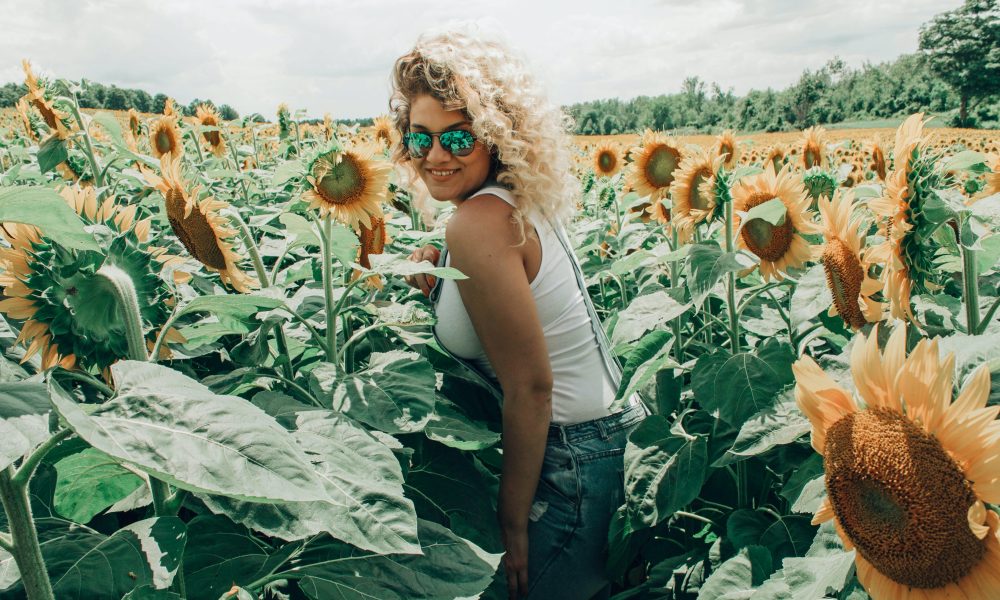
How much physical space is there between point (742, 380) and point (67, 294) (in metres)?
1.51

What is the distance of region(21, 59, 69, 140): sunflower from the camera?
372 cm

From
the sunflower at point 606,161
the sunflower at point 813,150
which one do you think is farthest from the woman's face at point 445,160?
the sunflower at point 606,161

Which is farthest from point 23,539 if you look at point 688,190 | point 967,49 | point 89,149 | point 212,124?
point 967,49

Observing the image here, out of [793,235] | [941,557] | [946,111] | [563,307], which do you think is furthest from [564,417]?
[946,111]

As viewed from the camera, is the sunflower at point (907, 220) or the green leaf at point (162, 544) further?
the sunflower at point (907, 220)

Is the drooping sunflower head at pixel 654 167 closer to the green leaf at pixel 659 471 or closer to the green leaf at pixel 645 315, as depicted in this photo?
the green leaf at pixel 645 315

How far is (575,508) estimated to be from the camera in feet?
6.93

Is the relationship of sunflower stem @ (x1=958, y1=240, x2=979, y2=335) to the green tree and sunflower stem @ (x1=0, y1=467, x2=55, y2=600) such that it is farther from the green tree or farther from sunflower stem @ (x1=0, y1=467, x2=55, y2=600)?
the green tree

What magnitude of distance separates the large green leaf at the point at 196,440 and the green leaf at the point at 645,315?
1.29m

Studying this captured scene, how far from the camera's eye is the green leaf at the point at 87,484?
1.20 m

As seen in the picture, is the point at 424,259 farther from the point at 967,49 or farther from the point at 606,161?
the point at 967,49

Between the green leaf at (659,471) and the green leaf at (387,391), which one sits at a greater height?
the green leaf at (387,391)

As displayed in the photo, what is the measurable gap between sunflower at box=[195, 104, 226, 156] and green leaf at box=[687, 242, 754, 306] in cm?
525

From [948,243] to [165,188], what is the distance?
6.26 ft
